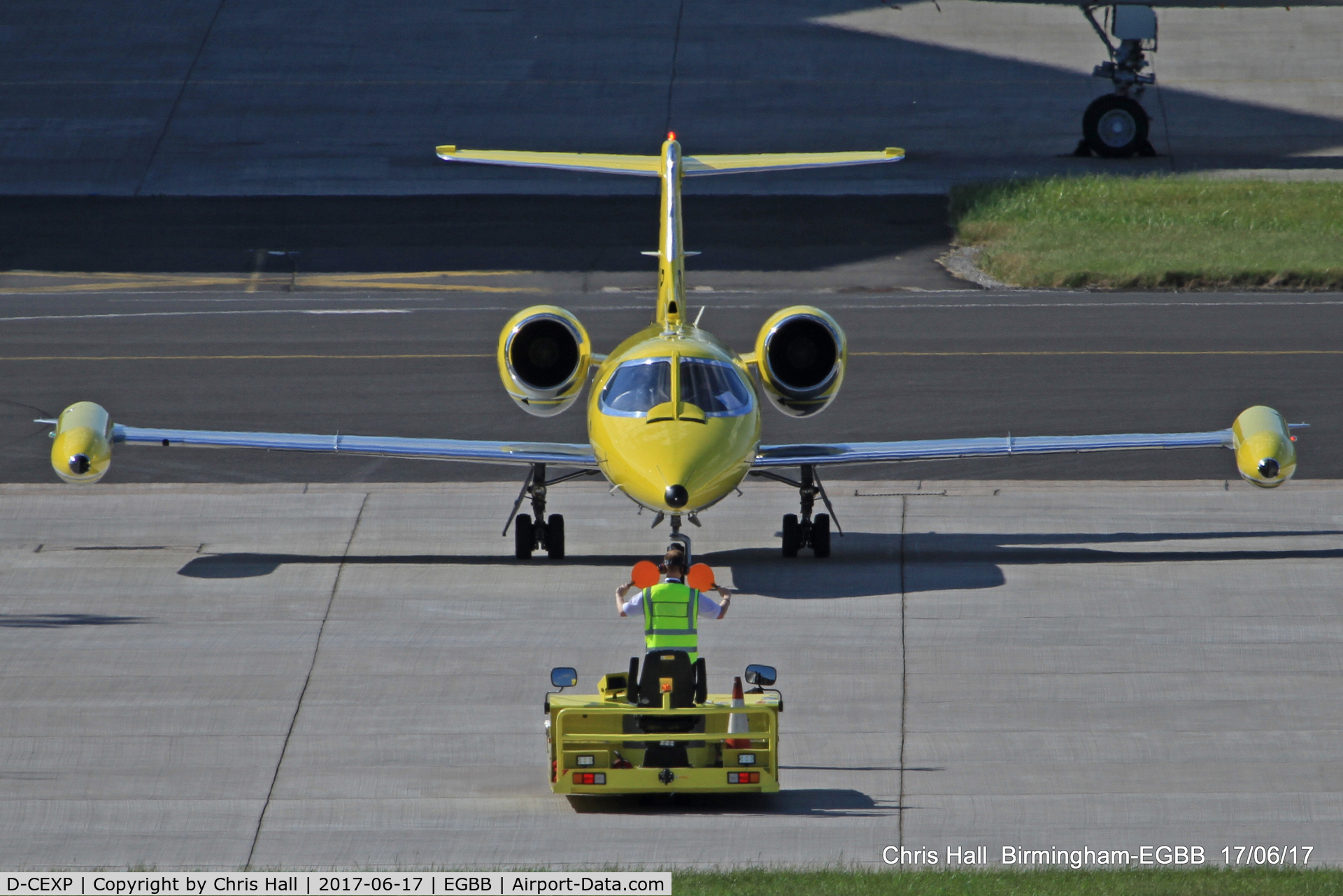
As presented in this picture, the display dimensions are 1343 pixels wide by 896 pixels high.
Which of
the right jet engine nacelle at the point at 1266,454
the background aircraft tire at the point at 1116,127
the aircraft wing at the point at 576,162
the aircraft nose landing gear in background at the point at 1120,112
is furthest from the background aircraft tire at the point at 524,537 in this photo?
the background aircraft tire at the point at 1116,127

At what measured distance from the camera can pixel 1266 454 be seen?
1734 centimetres

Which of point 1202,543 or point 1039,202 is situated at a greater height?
point 1039,202

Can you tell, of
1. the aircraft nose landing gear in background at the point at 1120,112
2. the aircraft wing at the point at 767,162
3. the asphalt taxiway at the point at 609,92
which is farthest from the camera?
the asphalt taxiway at the point at 609,92

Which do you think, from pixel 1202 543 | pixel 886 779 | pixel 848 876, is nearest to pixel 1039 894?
pixel 848 876

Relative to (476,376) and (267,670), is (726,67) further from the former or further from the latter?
(267,670)

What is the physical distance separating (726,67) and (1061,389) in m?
24.2

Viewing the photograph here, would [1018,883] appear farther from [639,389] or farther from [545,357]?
[545,357]

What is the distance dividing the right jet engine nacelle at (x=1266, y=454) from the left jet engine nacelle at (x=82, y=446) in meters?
11.0

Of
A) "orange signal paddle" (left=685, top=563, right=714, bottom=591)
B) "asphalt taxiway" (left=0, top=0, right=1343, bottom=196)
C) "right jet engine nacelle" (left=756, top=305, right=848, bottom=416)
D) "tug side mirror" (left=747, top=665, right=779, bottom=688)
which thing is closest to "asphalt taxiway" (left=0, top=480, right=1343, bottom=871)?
"tug side mirror" (left=747, top=665, right=779, bottom=688)

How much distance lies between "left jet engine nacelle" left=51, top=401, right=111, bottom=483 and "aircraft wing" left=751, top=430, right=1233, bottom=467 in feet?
21.2

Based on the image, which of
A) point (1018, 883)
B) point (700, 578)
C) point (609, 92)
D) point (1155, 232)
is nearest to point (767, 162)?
point (700, 578)

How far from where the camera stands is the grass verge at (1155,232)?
33219mm

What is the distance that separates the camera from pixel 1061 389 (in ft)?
84.5

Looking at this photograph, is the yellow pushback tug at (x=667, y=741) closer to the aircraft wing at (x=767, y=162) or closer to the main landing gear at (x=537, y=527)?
the main landing gear at (x=537, y=527)
